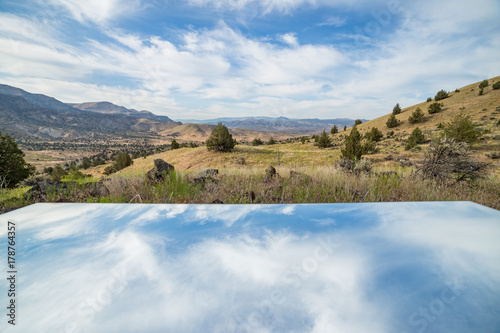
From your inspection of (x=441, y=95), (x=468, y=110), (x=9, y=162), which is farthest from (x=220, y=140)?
(x=441, y=95)

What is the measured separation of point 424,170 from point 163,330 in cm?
539

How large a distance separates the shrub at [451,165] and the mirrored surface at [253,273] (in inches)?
118

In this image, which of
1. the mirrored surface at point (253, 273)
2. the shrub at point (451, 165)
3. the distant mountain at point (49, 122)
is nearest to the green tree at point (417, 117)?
the shrub at point (451, 165)

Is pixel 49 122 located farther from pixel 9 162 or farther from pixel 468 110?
pixel 468 110

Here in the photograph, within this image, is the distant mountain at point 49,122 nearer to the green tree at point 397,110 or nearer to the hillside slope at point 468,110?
the hillside slope at point 468,110

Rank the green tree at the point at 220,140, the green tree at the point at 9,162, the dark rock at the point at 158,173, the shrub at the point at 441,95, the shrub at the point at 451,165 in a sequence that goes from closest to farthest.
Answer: the dark rock at the point at 158,173
the shrub at the point at 451,165
the green tree at the point at 9,162
the green tree at the point at 220,140
the shrub at the point at 441,95

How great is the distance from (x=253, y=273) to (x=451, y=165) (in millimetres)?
5038

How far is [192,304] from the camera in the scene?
92 centimetres

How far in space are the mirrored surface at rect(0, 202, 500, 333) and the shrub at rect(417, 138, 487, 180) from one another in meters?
2.99

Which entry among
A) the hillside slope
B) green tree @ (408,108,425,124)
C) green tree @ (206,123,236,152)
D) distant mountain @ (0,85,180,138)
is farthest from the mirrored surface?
distant mountain @ (0,85,180,138)

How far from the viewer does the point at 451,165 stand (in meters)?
4.23

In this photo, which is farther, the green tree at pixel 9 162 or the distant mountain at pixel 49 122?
the distant mountain at pixel 49 122

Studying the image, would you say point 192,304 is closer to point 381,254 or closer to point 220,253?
point 220,253

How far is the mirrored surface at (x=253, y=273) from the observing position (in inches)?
34.2
